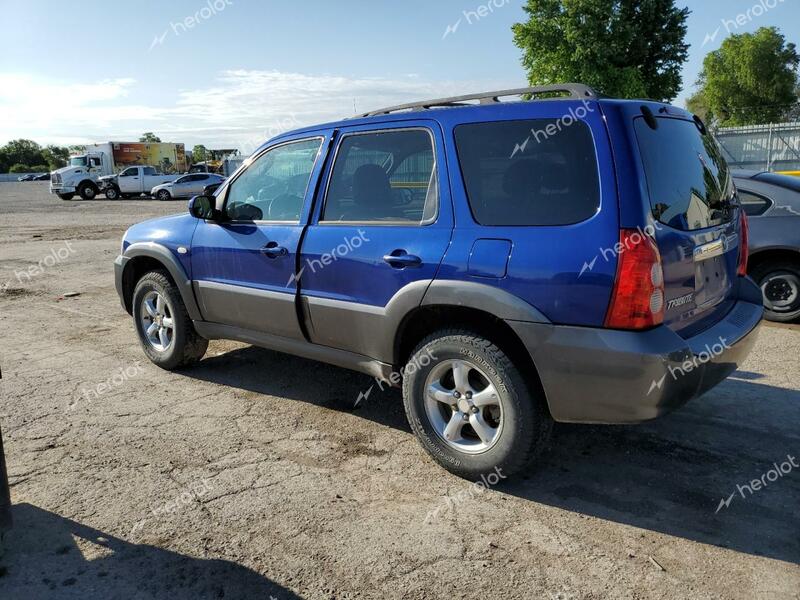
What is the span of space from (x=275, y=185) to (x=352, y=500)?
2.23m

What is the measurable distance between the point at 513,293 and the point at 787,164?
58.9 feet

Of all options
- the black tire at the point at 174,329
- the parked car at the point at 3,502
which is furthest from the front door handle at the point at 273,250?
the parked car at the point at 3,502

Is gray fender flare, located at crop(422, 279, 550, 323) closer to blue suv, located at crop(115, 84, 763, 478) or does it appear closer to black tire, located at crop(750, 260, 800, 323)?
blue suv, located at crop(115, 84, 763, 478)

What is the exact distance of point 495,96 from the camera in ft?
11.7

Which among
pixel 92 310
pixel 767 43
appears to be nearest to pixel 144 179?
pixel 92 310

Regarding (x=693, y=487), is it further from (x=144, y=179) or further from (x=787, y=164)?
(x=144, y=179)

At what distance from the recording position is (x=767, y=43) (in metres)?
54.7

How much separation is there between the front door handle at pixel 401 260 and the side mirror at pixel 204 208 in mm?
1707

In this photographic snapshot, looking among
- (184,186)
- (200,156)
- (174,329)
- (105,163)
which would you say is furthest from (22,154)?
(174,329)

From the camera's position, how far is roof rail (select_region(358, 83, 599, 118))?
10.7ft

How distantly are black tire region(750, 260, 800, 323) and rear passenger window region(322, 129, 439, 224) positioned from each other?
14.9 feet

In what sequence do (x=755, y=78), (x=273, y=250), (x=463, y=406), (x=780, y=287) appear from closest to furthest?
(x=463, y=406) → (x=273, y=250) → (x=780, y=287) → (x=755, y=78)

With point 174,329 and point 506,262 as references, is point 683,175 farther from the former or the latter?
point 174,329

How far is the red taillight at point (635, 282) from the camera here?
2.83 meters
